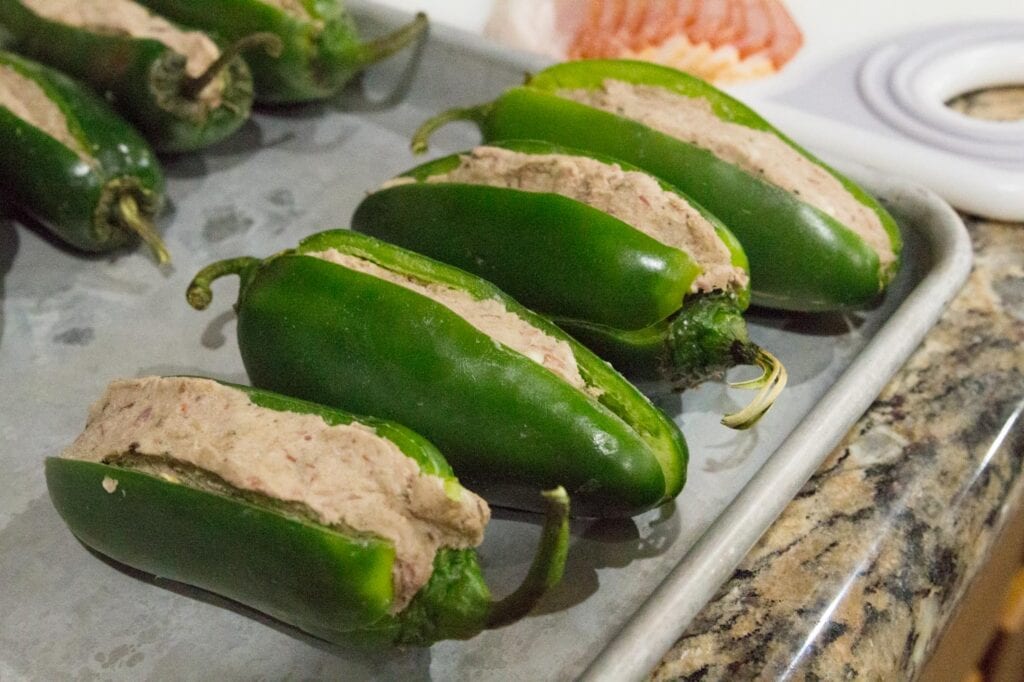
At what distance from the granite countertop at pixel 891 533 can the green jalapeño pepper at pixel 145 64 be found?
3.93ft

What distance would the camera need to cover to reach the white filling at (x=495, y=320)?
1.04 meters

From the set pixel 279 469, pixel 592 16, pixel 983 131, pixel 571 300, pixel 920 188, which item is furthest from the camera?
pixel 592 16

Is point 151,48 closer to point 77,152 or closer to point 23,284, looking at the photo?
point 77,152

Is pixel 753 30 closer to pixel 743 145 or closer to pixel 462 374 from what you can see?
pixel 743 145

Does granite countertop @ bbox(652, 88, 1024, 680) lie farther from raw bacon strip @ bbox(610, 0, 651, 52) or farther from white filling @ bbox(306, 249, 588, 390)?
raw bacon strip @ bbox(610, 0, 651, 52)

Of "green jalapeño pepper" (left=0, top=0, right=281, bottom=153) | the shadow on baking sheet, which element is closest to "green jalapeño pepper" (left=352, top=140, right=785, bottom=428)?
"green jalapeño pepper" (left=0, top=0, right=281, bottom=153)

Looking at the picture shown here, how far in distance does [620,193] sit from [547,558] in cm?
58

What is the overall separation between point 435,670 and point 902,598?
0.51 metres

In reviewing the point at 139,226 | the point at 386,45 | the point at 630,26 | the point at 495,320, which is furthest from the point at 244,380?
the point at 630,26

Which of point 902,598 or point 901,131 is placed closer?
point 902,598

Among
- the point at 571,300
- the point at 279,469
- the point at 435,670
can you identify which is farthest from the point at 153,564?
the point at 571,300

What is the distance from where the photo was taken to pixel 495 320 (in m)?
1.08

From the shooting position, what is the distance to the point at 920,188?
146cm

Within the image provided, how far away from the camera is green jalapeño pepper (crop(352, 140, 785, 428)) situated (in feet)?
3.72
